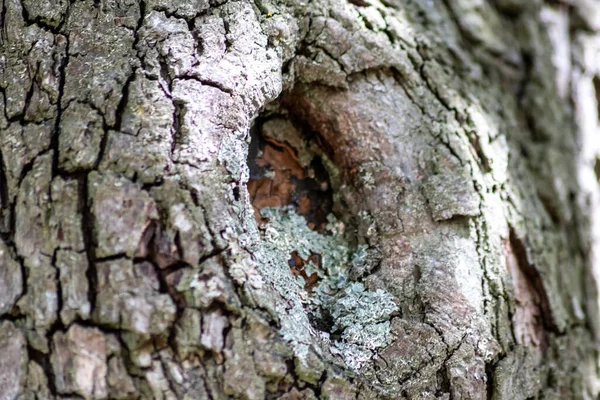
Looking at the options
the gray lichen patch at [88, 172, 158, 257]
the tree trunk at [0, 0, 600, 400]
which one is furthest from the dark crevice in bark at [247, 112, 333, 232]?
the gray lichen patch at [88, 172, 158, 257]


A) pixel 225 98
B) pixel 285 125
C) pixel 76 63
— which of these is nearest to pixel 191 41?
pixel 225 98

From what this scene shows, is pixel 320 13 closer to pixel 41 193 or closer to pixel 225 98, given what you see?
pixel 225 98

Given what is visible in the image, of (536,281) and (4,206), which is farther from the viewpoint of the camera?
(536,281)

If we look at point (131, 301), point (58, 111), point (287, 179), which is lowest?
point (131, 301)

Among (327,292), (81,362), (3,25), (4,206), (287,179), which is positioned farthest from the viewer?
(287,179)

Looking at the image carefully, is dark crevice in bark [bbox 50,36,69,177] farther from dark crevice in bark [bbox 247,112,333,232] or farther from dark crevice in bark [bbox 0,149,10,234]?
dark crevice in bark [bbox 247,112,333,232]

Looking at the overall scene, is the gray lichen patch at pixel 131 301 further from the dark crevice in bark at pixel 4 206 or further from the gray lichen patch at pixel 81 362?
the dark crevice in bark at pixel 4 206

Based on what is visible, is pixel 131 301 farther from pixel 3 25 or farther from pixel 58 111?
pixel 3 25

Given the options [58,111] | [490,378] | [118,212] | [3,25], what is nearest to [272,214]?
[118,212]
